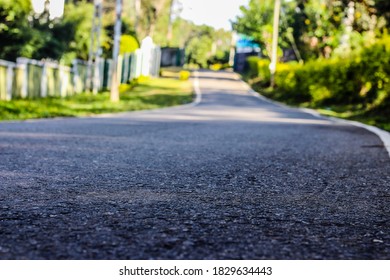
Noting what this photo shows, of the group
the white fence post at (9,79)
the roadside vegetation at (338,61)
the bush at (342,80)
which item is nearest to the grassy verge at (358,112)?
the roadside vegetation at (338,61)

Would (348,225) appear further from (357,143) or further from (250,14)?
(250,14)

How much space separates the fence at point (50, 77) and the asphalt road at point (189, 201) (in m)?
9.56

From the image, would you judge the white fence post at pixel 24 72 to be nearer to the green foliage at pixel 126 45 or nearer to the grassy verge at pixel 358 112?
the grassy verge at pixel 358 112

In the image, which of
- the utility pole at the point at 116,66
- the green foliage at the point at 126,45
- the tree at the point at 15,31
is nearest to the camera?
the utility pole at the point at 116,66

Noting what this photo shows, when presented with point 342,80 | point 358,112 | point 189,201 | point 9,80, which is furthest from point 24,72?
point 189,201

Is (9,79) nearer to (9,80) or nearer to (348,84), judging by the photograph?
(9,80)

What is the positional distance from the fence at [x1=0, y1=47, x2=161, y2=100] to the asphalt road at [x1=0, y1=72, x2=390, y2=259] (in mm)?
9556

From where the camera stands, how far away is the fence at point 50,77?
17.0 meters

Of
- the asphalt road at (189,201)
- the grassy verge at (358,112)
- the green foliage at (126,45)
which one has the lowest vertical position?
the grassy verge at (358,112)

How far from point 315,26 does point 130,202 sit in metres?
35.1

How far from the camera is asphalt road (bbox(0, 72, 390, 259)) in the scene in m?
2.85

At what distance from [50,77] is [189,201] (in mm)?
18119

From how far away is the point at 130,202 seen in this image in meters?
3.91

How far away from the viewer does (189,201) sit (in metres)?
4.02
